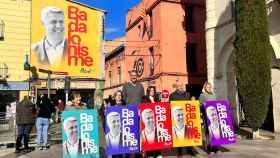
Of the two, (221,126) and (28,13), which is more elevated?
(28,13)

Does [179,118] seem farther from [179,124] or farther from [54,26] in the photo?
[54,26]

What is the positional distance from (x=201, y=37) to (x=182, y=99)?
21.1 metres

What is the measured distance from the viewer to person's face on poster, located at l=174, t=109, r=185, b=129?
1051 cm

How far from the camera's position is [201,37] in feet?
103

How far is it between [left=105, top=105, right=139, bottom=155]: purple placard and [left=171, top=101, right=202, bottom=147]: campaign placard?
1.05 m

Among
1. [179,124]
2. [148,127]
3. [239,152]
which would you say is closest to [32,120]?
[148,127]

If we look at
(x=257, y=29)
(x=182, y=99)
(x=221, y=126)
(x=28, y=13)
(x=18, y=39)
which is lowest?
(x=221, y=126)

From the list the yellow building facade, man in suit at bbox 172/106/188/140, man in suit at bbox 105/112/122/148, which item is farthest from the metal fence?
the yellow building facade

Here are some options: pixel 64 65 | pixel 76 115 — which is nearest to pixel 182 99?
pixel 76 115

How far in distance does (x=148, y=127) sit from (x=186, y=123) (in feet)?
3.49

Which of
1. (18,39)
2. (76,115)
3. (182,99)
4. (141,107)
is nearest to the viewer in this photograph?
(76,115)

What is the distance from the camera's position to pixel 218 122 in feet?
36.1

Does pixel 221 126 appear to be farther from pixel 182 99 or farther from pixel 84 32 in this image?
pixel 84 32

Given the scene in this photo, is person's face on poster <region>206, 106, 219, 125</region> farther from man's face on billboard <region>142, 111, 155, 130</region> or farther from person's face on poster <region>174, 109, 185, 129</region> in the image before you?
man's face on billboard <region>142, 111, 155, 130</region>
